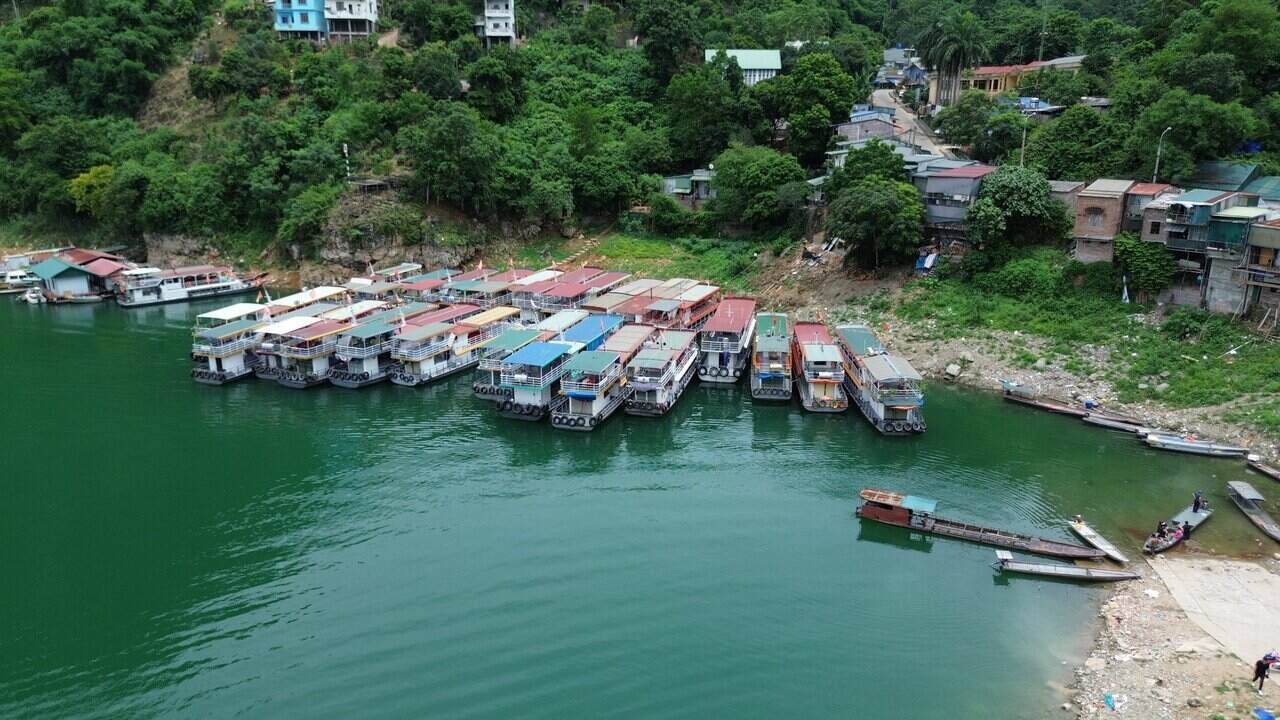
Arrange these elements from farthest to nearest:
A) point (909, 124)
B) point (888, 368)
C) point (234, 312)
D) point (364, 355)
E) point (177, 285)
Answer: point (909, 124), point (177, 285), point (234, 312), point (364, 355), point (888, 368)

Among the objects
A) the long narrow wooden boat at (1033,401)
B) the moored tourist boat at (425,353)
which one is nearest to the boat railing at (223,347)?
the moored tourist boat at (425,353)

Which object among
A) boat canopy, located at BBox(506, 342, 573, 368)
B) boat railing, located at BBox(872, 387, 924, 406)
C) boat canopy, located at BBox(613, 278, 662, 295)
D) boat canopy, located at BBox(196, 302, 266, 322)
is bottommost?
boat railing, located at BBox(872, 387, 924, 406)

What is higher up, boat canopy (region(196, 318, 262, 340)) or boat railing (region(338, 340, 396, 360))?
boat canopy (region(196, 318, 262, 340))

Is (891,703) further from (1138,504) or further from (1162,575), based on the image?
(1138,504)

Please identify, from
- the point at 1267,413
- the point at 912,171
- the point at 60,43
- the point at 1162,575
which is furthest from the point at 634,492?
the point at 60,43

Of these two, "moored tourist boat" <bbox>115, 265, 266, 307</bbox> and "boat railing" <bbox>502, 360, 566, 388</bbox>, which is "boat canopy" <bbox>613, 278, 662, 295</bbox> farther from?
"moored tourist boat" <bbox>115, 265, 266, 307</bbox>

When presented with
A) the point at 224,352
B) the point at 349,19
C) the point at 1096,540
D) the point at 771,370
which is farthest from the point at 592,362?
the point at 349,19

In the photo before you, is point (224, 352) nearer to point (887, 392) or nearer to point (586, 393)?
point (586, 393)

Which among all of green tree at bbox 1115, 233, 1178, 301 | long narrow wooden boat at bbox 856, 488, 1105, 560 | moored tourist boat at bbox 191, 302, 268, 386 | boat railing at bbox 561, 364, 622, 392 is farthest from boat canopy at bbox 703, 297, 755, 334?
moored tourist boat at bbox 191, 302, 268, 386
